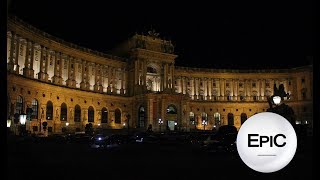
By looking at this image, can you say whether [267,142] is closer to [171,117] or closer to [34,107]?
[34,107]

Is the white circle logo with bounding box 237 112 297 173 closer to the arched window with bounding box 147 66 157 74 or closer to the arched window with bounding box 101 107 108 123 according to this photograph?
the arched window with bounding box 101 107 108 123

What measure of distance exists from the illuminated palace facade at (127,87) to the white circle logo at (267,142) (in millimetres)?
39509

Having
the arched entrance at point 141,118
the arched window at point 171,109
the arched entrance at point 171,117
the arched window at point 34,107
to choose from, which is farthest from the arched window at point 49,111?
the arched window at point 171,109

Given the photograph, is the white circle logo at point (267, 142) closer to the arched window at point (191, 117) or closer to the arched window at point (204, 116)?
the arched window at point (191, 117)

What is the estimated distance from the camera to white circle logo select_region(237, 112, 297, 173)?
10055 mm

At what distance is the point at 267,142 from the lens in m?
10.0

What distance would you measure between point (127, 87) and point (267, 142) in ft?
259

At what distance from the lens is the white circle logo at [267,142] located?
10.1 metres

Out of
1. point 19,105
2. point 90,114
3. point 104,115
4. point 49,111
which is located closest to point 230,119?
point 104,115

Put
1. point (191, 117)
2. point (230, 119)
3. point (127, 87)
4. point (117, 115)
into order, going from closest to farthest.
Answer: point (117, 115)
point (127, 87)
point (191, 117)
point (230, 119)

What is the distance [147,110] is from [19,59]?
3129 cm

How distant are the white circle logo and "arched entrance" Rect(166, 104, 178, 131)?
72782 mm

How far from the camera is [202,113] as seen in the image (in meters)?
99.6

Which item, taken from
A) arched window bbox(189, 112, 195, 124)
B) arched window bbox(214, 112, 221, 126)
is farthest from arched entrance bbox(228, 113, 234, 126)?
arched window bbox(189, 112, 195, 124)
